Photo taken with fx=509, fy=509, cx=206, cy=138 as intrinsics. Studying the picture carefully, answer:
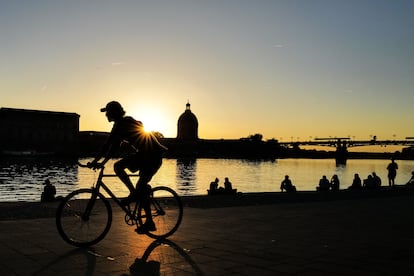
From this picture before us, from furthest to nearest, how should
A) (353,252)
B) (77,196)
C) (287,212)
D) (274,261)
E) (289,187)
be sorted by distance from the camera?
1. (289,187)
2. (287,212)
3. (77,196)
4. (353,252)
5. (274,261)

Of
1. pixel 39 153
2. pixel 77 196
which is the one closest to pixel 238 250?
pixel 77 196

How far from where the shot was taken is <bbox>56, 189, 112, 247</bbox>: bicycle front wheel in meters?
7.60

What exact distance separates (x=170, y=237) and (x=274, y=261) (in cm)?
246

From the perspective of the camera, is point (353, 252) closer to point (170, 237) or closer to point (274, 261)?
point (274, 261)

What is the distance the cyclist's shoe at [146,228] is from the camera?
26.8ft

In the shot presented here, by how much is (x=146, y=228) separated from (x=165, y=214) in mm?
545

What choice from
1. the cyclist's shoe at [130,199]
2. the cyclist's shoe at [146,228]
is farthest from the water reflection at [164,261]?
the cyclist's shoe at [130,199]

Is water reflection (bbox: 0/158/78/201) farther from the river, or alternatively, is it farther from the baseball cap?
the baseball cap

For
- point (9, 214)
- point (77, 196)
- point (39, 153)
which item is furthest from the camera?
point (39, 153)

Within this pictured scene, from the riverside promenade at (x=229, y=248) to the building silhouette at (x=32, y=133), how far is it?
185 m

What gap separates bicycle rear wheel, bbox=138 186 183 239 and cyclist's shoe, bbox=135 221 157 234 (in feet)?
0.23

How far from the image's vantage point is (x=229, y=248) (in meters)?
7.59

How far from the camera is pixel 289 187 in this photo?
30.3 m

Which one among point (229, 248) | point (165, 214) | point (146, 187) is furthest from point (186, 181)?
point (229, 248)
